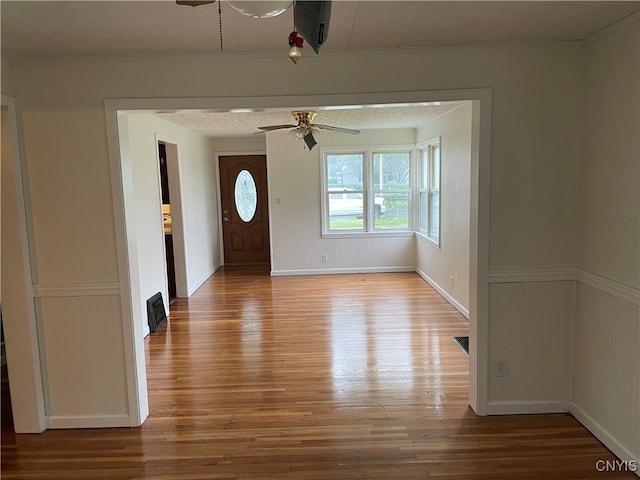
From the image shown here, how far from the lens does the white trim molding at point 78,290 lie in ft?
9.18

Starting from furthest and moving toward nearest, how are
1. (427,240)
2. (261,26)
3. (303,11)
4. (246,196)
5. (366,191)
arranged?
(246,196) < (366,191) < (427,240) < (261,26) < (303,11)

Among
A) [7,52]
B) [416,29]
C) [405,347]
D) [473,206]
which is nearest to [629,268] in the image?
[473,206]

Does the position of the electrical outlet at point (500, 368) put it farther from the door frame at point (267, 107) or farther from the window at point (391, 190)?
the window at point (391, 190)

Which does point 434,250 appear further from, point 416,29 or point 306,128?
point 416,29

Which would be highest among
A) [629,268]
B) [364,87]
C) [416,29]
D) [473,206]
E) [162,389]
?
[416,29]

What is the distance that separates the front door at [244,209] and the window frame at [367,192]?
1488 mm

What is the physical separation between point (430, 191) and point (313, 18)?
5.64m

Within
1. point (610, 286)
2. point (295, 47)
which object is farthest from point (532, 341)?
point (295, 47)

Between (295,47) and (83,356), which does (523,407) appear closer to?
(295,47)

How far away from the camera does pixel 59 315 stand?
9.28 feet

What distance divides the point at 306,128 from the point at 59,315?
10.3ft

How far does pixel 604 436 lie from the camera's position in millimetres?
2543

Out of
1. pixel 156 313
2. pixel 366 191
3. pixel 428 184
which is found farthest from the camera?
pixel 366 191

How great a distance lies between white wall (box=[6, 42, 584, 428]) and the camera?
8.75 ft
